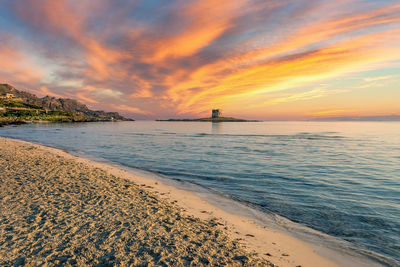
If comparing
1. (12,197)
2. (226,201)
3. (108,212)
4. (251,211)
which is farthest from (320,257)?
(12,197)

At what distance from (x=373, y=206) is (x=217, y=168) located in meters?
13.4

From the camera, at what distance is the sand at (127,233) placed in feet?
19.7

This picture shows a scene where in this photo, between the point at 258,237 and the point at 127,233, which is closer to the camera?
the point at 127,233

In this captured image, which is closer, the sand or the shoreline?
the sand

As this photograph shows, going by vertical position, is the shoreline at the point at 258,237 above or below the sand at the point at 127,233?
below

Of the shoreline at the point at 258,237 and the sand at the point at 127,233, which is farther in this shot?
the shoreline at the point at 258,237

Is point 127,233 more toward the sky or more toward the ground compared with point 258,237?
more toward the sky

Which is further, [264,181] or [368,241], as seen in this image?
[264,181]

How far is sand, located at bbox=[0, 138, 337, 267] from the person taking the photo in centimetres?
602

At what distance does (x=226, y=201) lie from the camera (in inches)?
493

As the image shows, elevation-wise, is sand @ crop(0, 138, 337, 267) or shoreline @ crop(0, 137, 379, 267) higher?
sand @ crop(0, 138, 337, 267)

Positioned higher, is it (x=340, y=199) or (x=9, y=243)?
(x=9, y=243)

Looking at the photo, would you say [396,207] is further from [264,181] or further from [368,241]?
[264,181]

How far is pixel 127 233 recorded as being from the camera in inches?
292
